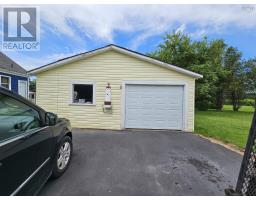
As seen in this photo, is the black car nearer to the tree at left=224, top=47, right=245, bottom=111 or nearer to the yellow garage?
the yellow garage

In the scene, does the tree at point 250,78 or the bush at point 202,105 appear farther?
the tree at point 250,78

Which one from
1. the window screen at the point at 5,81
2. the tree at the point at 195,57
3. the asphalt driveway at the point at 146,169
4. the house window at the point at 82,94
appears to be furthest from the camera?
the tree at the point at 195,57

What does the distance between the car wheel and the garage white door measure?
4.47m

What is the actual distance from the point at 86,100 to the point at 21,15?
16.0 ft

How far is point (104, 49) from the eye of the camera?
7836 millimetres

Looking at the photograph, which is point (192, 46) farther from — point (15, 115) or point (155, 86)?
point (15, 115)

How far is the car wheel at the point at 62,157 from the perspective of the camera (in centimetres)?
301

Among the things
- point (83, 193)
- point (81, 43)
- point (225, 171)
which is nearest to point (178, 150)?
point (225, 171)

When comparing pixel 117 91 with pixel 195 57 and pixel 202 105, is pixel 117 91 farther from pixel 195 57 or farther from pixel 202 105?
pixel 202 105

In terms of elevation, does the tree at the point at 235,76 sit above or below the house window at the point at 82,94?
above

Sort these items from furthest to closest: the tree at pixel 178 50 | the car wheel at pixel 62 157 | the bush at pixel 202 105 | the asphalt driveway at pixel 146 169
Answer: the bush at pixel 202 105 < the tree at pixel 178 50 < the car wheel at pixel 62 157 < the asphalt driveway at pixel 146 169

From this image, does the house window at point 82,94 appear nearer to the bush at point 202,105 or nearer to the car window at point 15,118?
the car window at point 15,118

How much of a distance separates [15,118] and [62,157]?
3.79 feet

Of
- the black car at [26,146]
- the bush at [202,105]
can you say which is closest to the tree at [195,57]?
the bush at [202,105]
